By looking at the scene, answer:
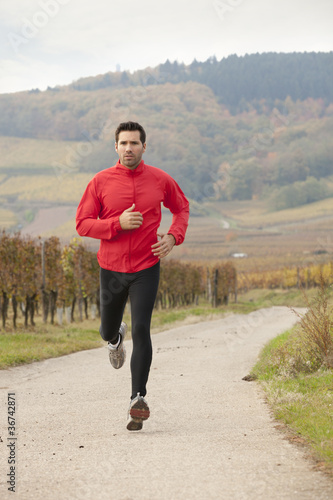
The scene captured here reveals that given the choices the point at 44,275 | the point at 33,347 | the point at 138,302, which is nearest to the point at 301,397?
the point at 138,302

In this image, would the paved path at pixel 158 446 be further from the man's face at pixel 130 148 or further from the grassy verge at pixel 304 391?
the man's face at pixel 130 148

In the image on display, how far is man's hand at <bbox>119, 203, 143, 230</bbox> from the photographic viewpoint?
5105 mm

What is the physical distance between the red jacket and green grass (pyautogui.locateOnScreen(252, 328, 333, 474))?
1636mm

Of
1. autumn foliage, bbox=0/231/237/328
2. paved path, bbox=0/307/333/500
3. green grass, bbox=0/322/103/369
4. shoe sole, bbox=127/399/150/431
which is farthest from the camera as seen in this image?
autumn foliage, bbox=0/231/237/328

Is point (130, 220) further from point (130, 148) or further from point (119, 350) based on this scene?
point (119, 350)

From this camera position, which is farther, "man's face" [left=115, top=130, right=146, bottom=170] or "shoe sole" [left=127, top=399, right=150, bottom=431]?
"man's face" [left=115, top=130, right=146, bottom=170]

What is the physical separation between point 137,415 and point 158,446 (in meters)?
0.62

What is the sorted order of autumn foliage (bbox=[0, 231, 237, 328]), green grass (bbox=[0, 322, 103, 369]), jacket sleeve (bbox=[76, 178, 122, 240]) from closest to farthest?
jacket sleeve (bbox=[76, 178, 122, 240]), green grass (bbox=[0, 322, 103, 369]), autumn foliage (bbox=[0, 231, 237, 328])

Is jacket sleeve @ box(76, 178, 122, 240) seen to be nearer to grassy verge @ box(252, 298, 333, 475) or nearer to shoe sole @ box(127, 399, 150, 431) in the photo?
shoe sole @ box(127, 399, 150, 431)

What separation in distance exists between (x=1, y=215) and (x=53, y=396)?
175 metres

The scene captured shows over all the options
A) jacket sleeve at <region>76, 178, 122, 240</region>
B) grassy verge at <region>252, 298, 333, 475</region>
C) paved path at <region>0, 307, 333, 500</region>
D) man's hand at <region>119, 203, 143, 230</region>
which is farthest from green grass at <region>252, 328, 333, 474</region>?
jacket sleeve at <region>76, 178, 122, 240</region>

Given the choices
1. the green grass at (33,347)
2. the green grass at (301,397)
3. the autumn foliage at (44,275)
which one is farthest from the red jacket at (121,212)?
the autumn foliage at (44,275)

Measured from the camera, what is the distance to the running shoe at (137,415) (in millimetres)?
5042

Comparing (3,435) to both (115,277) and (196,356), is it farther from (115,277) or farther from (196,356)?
(196,356)
